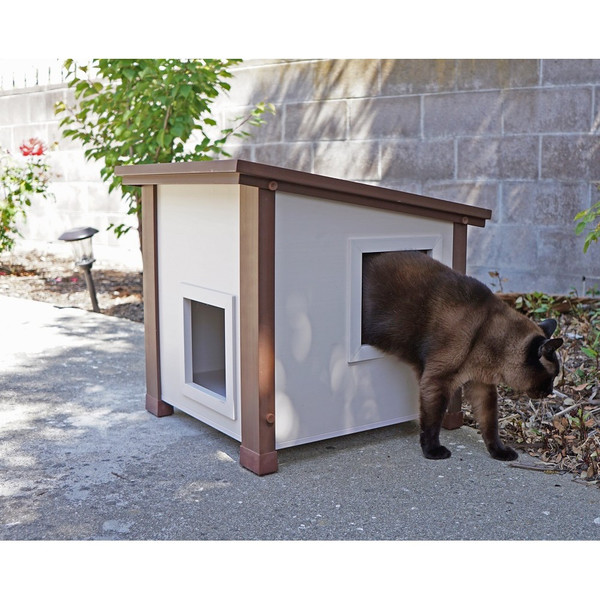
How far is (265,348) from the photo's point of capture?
311 cm

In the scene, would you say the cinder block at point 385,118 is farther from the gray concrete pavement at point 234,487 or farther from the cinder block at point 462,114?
the gray concrete pavement at point 234,487

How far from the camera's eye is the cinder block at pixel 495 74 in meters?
5.53

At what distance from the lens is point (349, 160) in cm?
657

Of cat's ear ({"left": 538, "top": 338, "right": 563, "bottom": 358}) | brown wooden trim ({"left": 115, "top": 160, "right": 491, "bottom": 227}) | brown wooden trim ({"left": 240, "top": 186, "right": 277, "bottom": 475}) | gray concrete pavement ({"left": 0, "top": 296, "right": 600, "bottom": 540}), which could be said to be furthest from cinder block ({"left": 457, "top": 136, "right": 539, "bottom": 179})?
brown wooden trim ({"left": 240, "top": 186, "right": 277, "bottom": 475})

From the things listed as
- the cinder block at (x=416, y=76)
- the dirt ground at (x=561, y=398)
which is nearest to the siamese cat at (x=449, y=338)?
the dirt ground at (x=561, y=398)

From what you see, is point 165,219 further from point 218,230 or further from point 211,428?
point 211,428

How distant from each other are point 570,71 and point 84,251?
4245 millimetres

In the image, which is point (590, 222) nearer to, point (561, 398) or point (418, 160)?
point (418, 160)

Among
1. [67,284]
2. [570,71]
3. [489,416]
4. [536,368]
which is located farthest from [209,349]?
[67,284]

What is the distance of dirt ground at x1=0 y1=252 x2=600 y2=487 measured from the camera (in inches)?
132

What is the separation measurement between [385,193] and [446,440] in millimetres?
1189

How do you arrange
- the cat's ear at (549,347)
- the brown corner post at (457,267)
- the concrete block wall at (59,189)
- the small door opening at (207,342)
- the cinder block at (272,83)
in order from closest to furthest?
the cat's ear at (549,347) < the brown corner post at (457,267) < the small door opening at (207,342) < the cinder block at (272,83) < the concrete block wall at (59,189)

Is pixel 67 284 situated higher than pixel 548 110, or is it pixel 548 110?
pixel 548 110

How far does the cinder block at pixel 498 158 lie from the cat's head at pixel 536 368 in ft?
8.90
